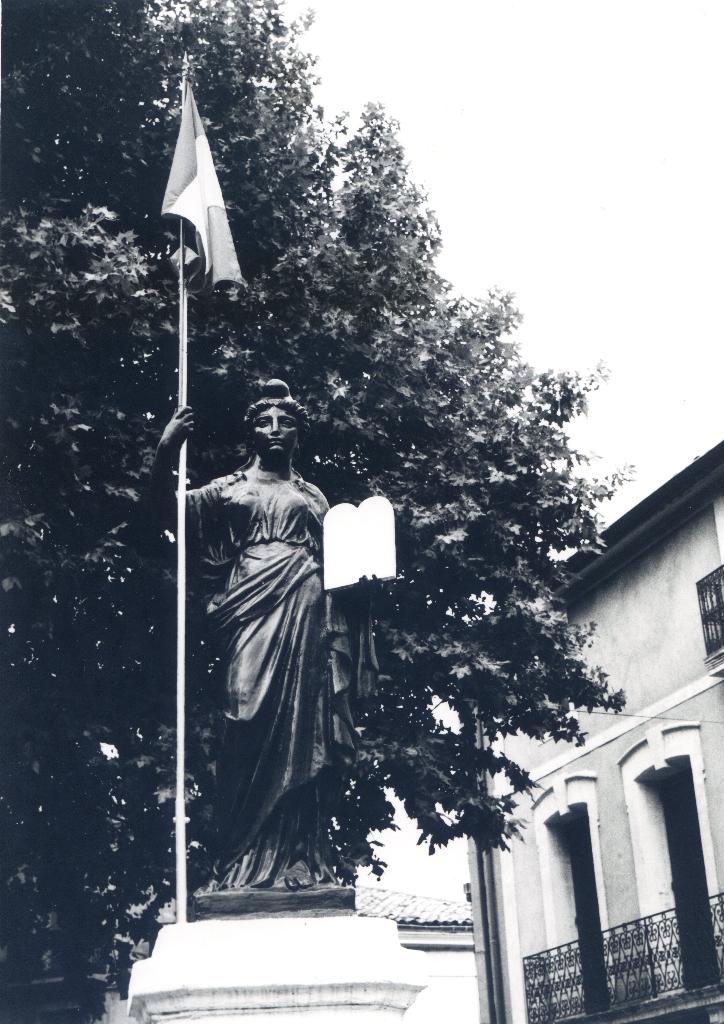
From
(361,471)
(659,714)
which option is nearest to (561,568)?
(361,471)

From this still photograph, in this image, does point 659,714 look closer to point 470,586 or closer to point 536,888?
point 536,888

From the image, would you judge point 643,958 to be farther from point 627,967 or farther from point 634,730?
point 634,730

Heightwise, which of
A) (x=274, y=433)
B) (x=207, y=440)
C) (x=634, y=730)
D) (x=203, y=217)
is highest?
(x=207, y=440)

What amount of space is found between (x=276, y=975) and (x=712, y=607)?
48.2 ft

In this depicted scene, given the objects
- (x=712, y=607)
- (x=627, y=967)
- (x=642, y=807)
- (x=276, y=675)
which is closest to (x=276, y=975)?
(x=276, y=675)

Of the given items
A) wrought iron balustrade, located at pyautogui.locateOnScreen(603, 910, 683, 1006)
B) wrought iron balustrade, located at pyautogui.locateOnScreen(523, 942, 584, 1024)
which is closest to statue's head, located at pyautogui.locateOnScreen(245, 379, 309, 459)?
wrought iron balustrade, located at pyautogui.locateOnScreen(603, 910, 683, 1006)

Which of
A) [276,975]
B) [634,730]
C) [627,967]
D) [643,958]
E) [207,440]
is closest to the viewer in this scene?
[276,975]

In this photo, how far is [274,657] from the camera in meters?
5.49

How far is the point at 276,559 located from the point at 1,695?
19.3ft

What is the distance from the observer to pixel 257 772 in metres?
5.35

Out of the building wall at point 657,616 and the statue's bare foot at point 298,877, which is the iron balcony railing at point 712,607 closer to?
the building wall at point 657,616

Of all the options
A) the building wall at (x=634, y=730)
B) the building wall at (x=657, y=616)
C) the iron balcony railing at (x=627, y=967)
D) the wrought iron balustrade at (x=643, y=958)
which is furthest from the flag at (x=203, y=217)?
the wrought iron balustrade at (x=643, y=958)

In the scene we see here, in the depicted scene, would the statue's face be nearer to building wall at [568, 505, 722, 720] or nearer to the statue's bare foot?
the statue's bare foot

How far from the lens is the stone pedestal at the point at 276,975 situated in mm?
4699
